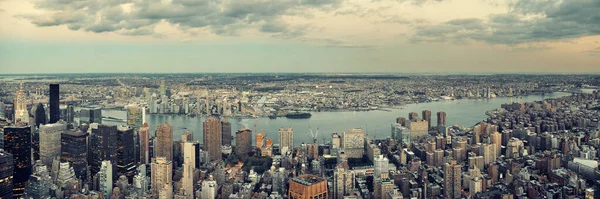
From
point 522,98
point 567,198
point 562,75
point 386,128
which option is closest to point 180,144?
point 386,128

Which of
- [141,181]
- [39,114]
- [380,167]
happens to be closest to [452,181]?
[380,167]

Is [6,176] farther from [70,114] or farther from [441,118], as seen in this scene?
[441,118]

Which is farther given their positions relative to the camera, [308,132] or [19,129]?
[308,132]

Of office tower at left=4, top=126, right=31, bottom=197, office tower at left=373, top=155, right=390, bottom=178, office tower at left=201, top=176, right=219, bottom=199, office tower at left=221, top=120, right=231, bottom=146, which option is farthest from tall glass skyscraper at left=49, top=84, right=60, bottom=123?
office tower at left=373, top=155, right=390, bottom=178

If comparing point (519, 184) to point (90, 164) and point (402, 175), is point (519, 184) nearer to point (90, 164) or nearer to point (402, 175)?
point (402, 175)

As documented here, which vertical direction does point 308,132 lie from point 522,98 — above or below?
below
